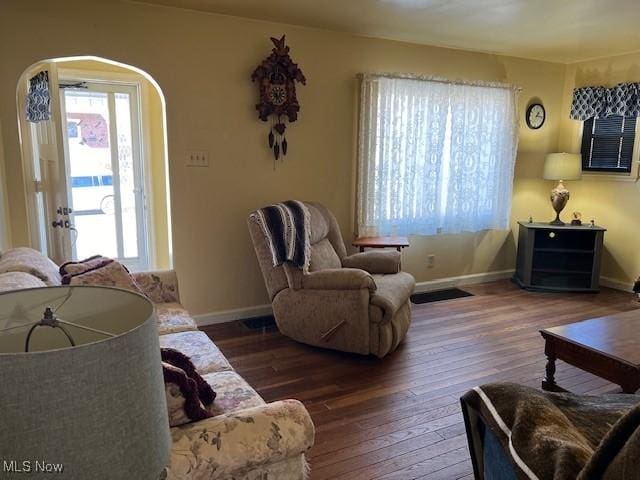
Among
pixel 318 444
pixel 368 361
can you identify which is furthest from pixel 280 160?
pixel 318 444

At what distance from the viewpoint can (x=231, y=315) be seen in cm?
392

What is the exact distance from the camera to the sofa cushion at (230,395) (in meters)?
1.65

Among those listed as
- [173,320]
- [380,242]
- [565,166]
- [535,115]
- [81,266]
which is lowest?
[173,320]

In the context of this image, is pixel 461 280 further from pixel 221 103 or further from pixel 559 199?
pixel 221 103

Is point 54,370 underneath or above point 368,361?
above

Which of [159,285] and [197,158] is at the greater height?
[197,158]

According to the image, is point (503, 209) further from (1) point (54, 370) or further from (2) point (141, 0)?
(1) point (54, 370)

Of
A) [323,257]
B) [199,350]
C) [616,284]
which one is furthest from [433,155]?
[199,350]

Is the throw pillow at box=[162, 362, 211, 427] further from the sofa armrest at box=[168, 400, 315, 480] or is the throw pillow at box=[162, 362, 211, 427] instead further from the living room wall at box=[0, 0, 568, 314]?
the living room wall at box=[0, 0, 568, 314]

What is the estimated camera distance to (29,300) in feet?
2.69

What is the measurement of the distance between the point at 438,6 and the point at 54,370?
3.41m

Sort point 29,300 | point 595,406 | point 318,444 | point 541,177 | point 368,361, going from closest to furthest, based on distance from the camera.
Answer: point 29,300
point 595,406
point 318,444
point 368,361
point 541,177

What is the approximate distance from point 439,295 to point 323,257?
162cm

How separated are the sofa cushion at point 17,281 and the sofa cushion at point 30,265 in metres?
0.10
